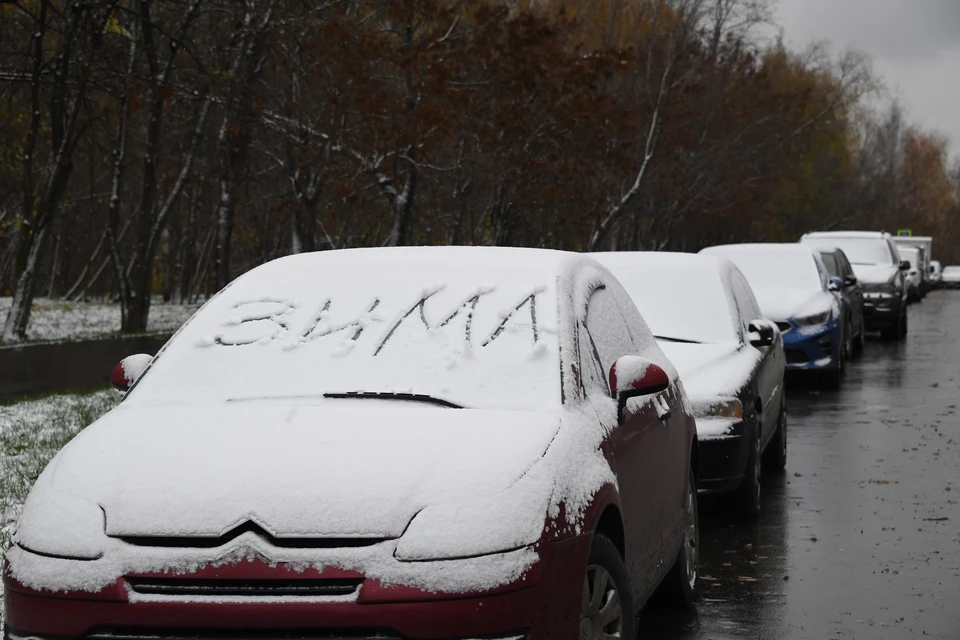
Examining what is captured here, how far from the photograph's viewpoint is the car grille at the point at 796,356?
17.7 m

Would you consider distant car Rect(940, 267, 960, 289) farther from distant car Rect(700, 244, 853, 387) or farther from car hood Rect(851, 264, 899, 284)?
distant car Rect(700, 244, 853, 387)

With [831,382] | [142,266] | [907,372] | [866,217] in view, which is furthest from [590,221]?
[866,217]

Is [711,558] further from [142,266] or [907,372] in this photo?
[142,266]

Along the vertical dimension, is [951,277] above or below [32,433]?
below

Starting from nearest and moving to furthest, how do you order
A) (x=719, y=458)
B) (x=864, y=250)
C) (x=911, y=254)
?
1. (x=719, y=458)
2. (x=864, y=250)
3. (x=911, y=254)

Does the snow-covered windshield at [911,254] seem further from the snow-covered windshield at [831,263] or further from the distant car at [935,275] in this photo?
the snow-covered windshield at [831,263]

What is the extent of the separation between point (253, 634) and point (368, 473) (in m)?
0.55

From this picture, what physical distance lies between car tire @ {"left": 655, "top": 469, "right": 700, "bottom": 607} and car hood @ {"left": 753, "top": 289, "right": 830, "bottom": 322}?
1081 cm

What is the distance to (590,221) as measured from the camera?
39.8 m

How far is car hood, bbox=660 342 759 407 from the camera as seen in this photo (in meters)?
8.80

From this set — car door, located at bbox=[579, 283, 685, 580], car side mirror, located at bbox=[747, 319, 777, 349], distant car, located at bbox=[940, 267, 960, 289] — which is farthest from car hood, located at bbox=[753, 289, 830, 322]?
distant car, located at bbox=[940, 267, 960, 289]

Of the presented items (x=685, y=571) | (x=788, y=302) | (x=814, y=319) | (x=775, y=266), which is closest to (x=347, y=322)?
(x=685, y=571)

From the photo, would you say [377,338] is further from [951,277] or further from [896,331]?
[951,277]

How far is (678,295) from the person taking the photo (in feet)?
34.8
